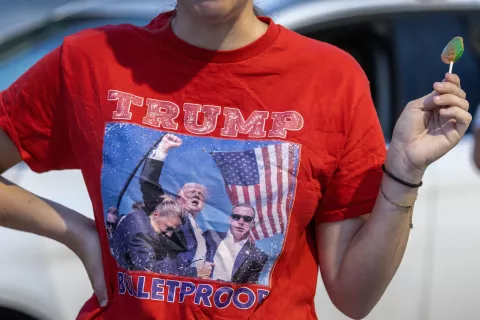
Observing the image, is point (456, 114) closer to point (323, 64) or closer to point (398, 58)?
point (323, 64)

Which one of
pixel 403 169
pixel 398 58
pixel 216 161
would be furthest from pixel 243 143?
pixel 398 58

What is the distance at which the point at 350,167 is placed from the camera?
156cm

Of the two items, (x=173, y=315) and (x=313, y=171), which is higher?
(x=313, y=171)

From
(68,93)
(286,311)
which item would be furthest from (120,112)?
(286,311)

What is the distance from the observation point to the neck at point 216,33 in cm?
157

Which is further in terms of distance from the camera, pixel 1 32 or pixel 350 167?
pixel 1 32

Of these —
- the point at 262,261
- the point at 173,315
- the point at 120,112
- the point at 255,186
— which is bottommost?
the point at 173,315

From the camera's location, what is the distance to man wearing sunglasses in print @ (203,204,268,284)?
1.50 metres

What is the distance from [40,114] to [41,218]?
10.6 inches

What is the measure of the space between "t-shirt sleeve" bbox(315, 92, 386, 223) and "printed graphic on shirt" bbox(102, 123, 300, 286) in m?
0.11

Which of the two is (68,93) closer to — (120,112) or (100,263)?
(120,112)

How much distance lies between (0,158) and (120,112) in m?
0.35

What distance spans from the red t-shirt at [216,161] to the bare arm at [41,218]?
0.40 feet

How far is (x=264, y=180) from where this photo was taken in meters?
1.51
